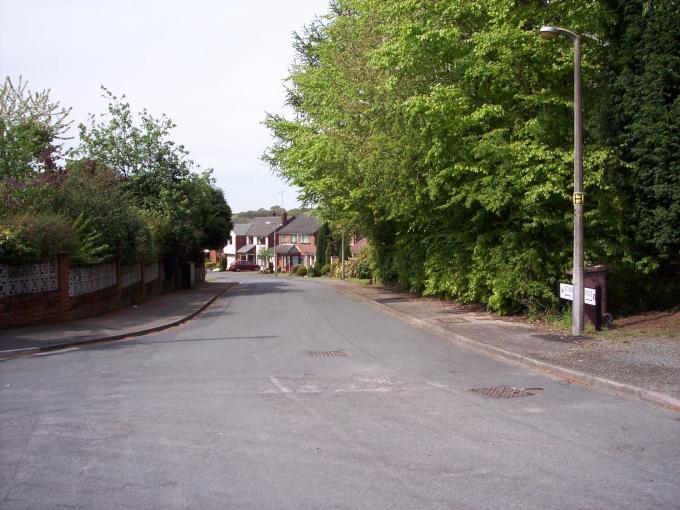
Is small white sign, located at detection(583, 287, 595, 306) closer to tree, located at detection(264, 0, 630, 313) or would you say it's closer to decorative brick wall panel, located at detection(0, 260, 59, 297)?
tree, located at detection(264, 0, 630, 313)

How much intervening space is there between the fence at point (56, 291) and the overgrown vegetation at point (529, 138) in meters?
10.1

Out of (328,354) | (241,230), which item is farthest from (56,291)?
(241,230)

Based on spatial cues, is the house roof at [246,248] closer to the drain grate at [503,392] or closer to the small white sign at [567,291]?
the small white sign at [567,291]

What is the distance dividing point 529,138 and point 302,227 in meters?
83.9

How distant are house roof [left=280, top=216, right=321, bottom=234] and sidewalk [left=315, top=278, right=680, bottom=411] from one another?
257ft

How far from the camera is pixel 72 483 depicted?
5.52 m

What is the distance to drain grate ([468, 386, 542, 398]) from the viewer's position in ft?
30.4

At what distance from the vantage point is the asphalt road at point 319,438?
17.4ft

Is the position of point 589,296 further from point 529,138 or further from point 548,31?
point 548,31

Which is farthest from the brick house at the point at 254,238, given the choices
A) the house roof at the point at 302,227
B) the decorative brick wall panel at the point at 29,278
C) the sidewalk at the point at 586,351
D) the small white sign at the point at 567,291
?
the small white sign at the point at 567,291

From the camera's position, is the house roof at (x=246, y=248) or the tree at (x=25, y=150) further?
the house roof at (x=246, y=248)

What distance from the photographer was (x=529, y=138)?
17797 mm

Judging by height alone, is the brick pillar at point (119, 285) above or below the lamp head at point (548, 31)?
below

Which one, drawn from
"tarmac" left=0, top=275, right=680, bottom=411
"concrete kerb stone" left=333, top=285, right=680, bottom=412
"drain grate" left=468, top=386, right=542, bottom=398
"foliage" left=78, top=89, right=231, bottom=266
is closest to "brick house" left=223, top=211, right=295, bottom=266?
"foliage" left=78, top=89, right=231, bottom=266
